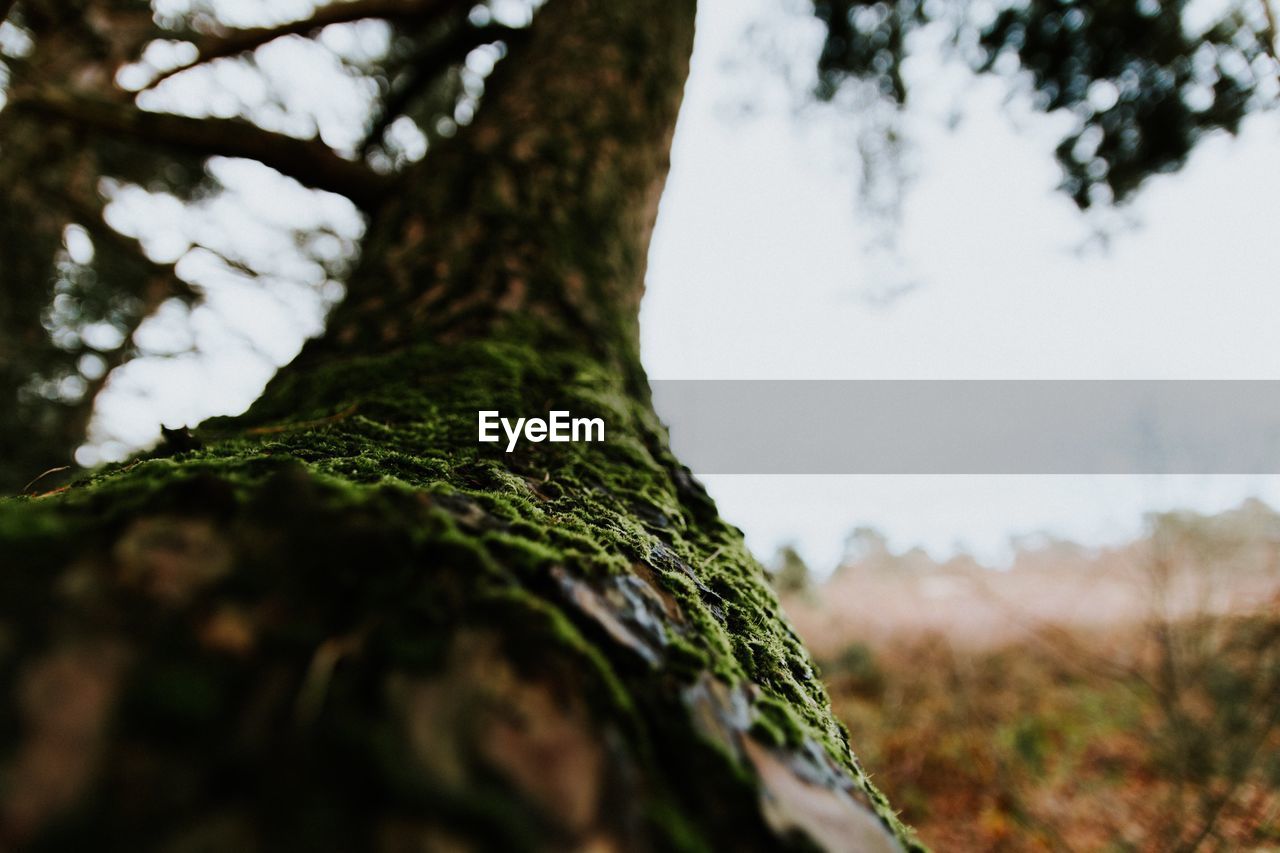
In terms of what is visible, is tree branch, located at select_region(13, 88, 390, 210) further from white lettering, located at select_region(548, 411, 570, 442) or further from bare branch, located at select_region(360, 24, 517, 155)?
bare branch, located at select_region(360, 24, 517, 155)

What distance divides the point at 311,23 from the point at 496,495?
4.04m

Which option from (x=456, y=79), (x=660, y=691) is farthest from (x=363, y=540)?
(x=456, y=79)

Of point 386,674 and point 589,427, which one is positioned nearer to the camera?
point 386,674

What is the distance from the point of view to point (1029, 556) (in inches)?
604

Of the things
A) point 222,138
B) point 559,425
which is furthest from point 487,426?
point 222,138

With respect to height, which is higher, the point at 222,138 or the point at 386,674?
the point at 222,138

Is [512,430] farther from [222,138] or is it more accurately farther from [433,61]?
[433,61]

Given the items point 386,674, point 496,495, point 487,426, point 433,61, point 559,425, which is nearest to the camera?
point 386,674

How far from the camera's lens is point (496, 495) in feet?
2.46

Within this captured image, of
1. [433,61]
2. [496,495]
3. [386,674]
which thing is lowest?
[386,674]

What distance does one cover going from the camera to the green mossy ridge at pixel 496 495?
48 cm

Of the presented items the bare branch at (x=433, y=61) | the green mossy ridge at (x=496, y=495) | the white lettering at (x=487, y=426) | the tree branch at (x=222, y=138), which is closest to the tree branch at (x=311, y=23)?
the bare branch at (x=433, y=61)

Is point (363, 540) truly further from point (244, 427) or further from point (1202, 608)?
point (1202, 608)

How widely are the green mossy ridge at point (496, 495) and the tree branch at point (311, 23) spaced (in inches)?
125
